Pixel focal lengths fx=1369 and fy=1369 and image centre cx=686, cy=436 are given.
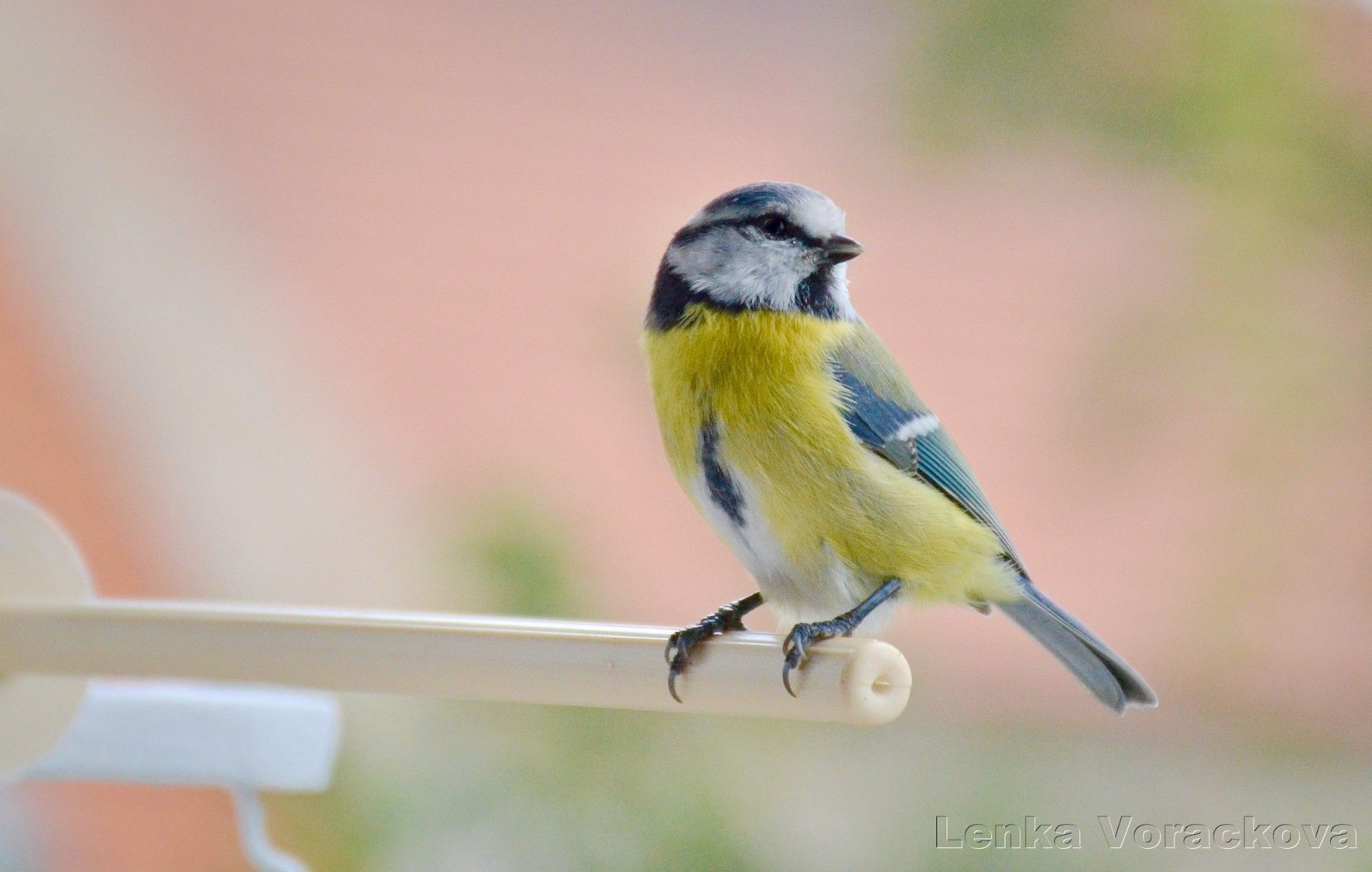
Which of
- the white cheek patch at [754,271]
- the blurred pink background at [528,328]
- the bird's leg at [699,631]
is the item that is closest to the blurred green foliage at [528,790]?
the blurred pink background at [528,328]

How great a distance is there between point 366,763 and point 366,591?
455 mm

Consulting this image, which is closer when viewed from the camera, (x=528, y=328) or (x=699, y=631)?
(x=699, y=631)

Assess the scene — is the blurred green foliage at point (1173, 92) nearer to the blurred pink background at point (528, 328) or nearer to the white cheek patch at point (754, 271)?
the blurred pink background at point (528, 328)

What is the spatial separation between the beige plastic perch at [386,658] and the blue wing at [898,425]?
0.46 feet

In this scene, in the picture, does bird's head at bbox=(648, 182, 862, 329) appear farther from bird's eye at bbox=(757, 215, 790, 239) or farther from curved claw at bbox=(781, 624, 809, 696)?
curved claw at bbox=(781, 624, 809, 696)

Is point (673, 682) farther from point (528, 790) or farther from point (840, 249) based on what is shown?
point (528, 790)

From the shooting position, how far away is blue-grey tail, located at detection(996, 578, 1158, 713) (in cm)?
84

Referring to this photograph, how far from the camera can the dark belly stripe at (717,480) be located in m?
0.79

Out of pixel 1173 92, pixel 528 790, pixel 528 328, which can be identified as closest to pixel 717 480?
pixel 528 790

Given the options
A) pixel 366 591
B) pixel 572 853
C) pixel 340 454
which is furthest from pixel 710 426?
pixel 340 454

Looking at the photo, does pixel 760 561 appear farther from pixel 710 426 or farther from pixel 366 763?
pixel 366 763

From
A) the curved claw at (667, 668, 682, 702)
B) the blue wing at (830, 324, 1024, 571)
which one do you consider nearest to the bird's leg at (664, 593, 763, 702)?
the curved claw at (667, 668, 682, 702)

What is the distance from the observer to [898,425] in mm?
838

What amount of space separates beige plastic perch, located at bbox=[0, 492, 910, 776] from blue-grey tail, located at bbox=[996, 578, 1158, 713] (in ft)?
0.66
